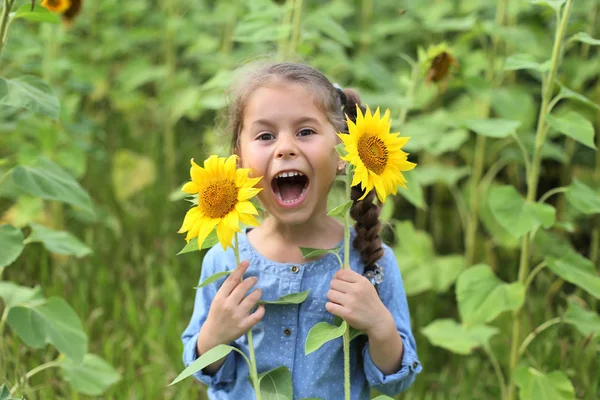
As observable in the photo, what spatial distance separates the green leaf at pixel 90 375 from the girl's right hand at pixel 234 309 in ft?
2.72

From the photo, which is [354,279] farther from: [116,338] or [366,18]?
[366,18]

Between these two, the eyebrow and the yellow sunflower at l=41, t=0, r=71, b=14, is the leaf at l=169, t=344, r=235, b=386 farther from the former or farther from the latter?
the yellow sunflower at l=41, t=0, r=71, b=14

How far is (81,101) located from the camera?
169 inches

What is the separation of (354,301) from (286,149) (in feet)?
1.05

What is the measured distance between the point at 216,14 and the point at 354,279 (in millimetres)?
2724

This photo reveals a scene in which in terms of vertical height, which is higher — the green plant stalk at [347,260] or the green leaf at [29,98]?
the green leaf at [29,98]

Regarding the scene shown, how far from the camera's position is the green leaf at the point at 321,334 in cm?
149

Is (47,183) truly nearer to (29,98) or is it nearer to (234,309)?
(29,98)

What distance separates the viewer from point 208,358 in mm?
1496

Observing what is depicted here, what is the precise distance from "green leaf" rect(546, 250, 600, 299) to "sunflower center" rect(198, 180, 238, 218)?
116 centimetres

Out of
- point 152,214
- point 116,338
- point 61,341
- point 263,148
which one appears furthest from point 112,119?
point 263,148

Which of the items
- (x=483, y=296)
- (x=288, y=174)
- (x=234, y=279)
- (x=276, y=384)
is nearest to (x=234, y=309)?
(x=234, y=279)

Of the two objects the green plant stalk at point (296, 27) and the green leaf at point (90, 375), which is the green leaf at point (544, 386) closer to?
the green leaf at point (90, 375)

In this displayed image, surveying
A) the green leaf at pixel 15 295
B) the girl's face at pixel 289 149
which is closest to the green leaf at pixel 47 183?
the green leaf at pixel 15 295
